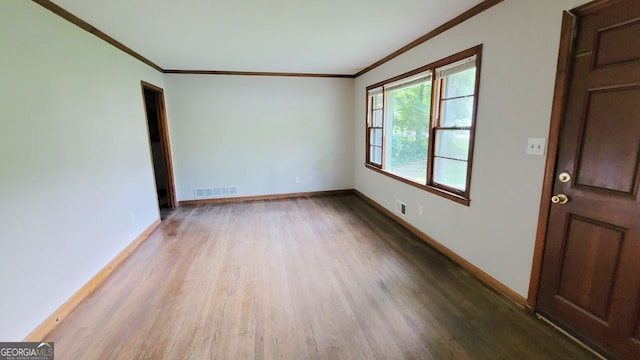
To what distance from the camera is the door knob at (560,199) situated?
1.74 metres

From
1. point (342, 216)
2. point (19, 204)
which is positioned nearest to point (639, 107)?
point (342, 216)

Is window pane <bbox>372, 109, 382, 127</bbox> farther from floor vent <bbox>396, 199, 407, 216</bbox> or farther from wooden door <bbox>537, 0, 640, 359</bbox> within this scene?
wooden door <bbox>537, 0, 640, 359</bbox>

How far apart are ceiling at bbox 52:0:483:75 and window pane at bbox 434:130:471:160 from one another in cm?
108

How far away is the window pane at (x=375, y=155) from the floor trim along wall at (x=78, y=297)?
367cm

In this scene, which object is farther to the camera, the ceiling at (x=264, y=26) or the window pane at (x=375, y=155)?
the window pane at (x=375, y=155)

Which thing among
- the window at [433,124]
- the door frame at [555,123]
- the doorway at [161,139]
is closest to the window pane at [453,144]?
the window at [433,124]

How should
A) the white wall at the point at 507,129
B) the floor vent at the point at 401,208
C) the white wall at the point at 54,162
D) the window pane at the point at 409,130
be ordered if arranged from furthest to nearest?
the floor vent at the point at 401,208, the window pane at the point at 409,130, the white wall at the point at 507,129, the white wall at the point at 54,162

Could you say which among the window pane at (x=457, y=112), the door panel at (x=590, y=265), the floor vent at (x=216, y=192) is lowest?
the floor vent at (x=216, y=192)

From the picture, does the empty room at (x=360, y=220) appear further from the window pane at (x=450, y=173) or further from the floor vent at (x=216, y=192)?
the floor vent at (x=216, y=192)

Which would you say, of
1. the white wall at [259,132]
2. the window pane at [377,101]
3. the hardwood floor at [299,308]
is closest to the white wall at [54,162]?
the hardwood floor at [299,308]

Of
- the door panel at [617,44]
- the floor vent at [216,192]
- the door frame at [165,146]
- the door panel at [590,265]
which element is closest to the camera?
the door panel at [617,44]

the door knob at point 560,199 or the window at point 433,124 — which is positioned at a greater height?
the window at point 433,124

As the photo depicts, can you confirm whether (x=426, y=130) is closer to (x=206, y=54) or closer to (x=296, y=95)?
(x=296, y=95)
